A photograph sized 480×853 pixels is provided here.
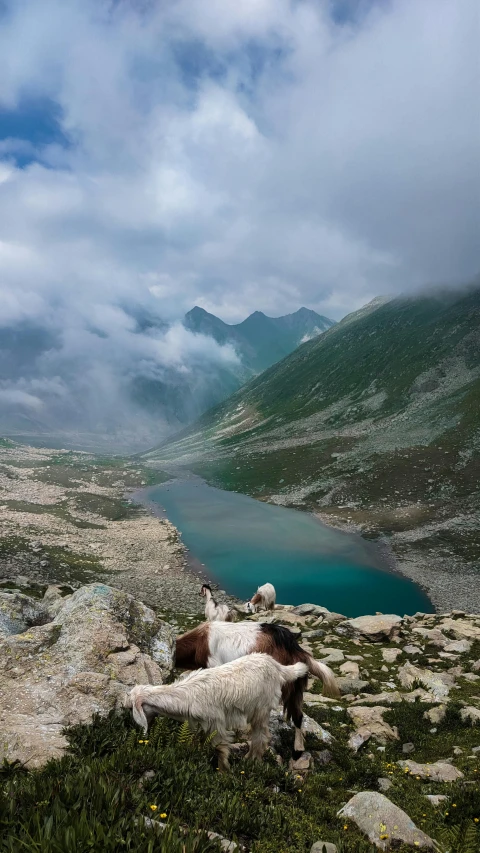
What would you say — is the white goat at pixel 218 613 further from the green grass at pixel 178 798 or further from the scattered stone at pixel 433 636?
the green grass at pixel 178 798

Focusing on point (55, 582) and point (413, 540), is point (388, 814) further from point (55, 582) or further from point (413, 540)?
point (413, 540)

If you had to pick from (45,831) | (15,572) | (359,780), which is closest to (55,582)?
(15,572)

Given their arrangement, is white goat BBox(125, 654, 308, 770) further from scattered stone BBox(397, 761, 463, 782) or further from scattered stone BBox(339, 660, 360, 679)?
scattered stone BBox(339, 660, 360, 679)

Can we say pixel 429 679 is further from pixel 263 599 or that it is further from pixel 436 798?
pixel 263 599

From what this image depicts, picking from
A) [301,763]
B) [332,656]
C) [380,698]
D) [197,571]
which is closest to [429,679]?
[380,698]

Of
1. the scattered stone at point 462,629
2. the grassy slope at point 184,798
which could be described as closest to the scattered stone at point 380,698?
the grassy slope at point 184,798

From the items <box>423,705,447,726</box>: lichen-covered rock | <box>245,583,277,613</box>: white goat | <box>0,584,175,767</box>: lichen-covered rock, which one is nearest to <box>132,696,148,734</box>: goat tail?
<box>0,584,175,767</box>: lichen-covered rock

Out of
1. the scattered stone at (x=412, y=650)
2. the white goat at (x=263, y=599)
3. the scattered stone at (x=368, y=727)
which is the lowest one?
the white goat at (x=263, y=599)
